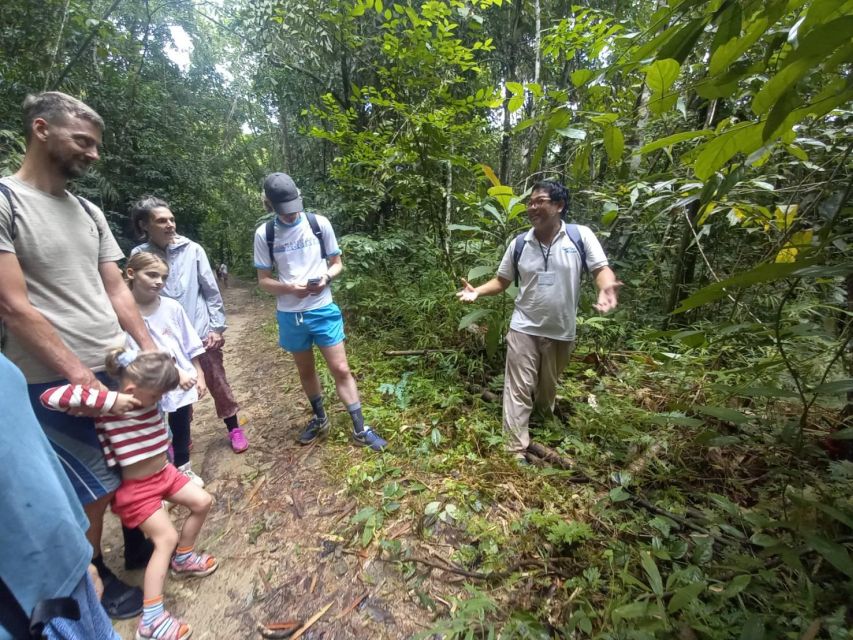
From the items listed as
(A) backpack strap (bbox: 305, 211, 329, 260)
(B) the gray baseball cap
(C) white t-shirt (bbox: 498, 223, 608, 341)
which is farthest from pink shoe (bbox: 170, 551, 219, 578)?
(C) white t-shirt (bbox: 498, 223, 608, 341)

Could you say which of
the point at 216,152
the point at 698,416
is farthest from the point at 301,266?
the point at 216,152

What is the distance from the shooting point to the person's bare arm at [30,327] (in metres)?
1.42

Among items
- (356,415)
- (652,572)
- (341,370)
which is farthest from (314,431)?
(652,572)

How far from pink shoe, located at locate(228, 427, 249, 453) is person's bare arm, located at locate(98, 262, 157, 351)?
4.63 feet

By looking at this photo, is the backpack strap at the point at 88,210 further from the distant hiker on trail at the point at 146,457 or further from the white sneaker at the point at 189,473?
the white sneaker at the point at 189,473

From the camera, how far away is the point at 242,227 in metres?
17.0

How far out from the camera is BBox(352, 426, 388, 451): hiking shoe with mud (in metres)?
2.96

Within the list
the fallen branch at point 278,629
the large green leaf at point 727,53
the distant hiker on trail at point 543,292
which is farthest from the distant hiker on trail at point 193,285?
the large green leaf at point 727,53

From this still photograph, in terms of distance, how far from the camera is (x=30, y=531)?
77cm

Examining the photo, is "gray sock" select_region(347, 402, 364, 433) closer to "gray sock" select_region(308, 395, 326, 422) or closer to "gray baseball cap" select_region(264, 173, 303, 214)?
"gray sock" select_region(308, 395, 326, 422)

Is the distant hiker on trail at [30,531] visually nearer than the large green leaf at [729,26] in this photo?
No

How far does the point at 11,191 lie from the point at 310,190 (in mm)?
6599

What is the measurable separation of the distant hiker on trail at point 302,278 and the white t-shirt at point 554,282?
144cm

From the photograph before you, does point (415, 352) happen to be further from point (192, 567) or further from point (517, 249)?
point (192, 567)
